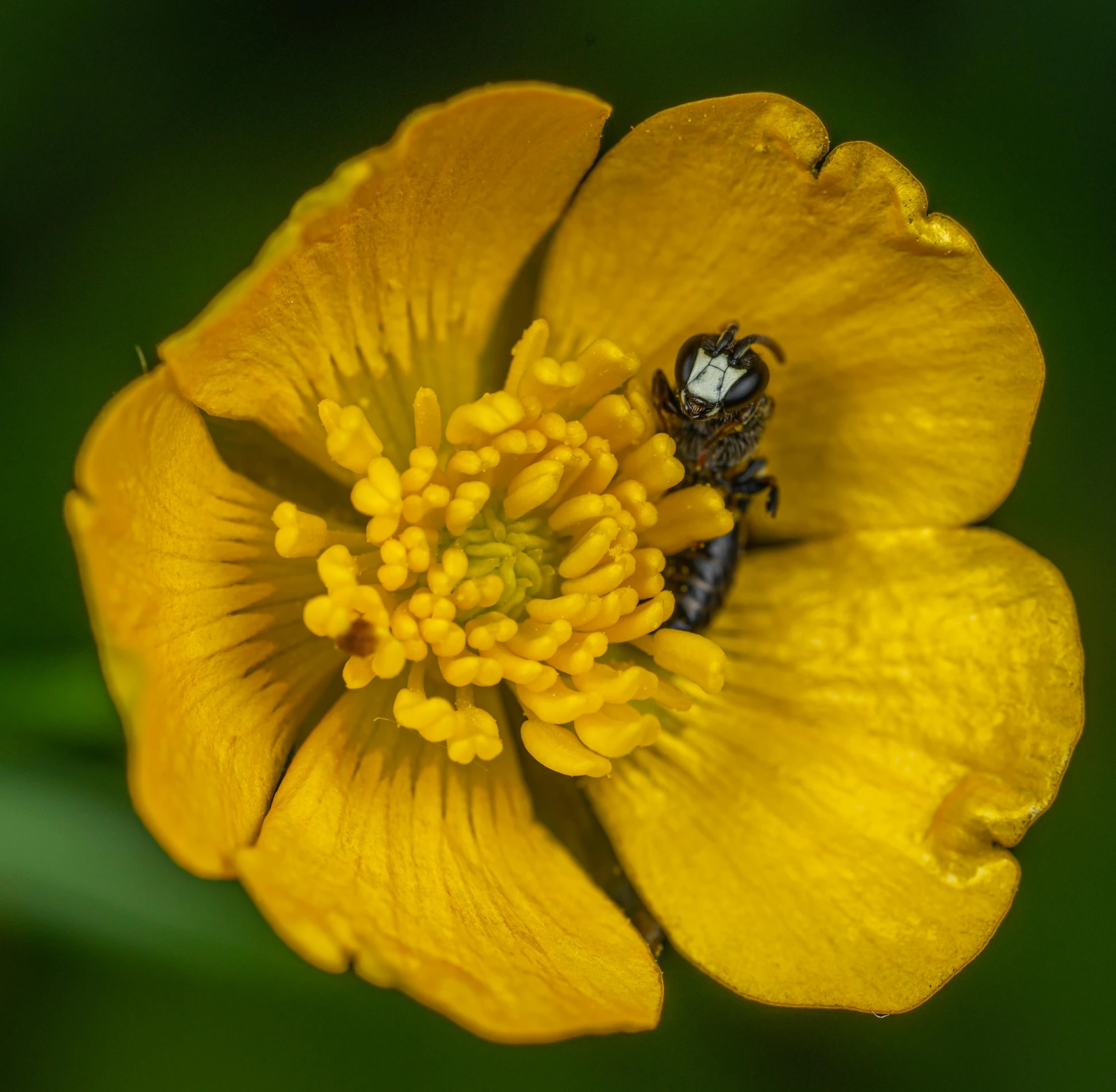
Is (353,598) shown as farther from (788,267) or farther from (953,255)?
(953,255)

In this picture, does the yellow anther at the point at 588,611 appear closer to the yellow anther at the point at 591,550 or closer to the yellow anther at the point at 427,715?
the yellow anther at the point at 591,550

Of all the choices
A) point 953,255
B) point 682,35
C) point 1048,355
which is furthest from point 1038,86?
point 953,255

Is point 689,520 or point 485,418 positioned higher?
point 485,418

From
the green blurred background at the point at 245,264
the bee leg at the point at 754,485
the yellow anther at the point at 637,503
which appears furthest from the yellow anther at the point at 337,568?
the bee leg at the point at 754,485

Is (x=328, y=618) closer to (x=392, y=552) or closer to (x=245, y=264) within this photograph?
(x=392, y=552)

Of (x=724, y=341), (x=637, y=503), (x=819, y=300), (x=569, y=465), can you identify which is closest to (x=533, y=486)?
(x=569, y=465)

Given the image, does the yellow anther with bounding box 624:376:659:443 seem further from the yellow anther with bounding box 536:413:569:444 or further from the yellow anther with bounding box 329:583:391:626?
the yellow anther with bounding box 329:583:391:626

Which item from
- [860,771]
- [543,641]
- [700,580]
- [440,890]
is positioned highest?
[543,641]
